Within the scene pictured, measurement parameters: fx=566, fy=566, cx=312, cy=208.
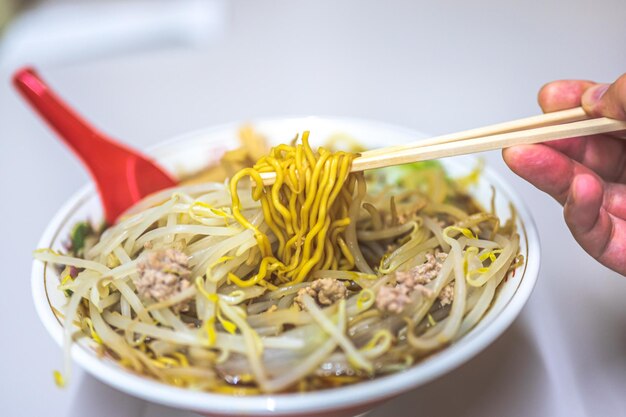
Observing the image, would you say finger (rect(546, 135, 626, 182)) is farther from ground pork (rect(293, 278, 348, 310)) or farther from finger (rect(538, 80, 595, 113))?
ground pork (rect(293, 278, 348, 310))

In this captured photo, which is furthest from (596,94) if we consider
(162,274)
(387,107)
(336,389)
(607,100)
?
(387,107)

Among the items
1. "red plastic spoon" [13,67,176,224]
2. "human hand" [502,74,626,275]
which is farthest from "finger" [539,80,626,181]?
"red plastic spoon" [13,67,176,224]

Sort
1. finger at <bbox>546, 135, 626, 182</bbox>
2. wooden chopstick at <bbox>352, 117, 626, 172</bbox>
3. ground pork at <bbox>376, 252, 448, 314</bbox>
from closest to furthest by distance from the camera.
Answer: ground pork at <bbox>376, 252, 448, 314</bbox> → wooden chopstick at <bbox>352, 117, 626, 172</bbox> → finger at <bbox>546, 135, 626, 182</bbox>

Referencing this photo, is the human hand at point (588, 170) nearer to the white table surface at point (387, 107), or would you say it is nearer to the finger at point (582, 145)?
the finger at point (582, 145)

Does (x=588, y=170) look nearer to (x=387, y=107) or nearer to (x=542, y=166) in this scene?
(x=542, y=166)

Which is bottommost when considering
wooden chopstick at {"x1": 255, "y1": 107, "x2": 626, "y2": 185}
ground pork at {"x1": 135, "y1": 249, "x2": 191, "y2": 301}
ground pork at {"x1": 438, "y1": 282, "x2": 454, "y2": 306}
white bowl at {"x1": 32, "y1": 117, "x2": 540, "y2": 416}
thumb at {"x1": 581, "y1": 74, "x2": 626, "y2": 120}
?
ground pork at {"x1": 438, "y1": 282, "x2": 454, "y2": 306}
